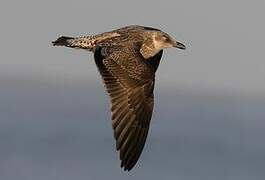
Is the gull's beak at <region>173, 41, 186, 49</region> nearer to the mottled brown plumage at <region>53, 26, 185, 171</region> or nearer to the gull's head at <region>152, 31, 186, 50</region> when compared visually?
the gull's head at <region>152, 31, 186, 50</region>

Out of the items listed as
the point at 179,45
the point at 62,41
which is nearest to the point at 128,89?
the point at 62,41

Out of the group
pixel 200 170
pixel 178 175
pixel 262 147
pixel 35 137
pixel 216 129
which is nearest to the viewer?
pixel 178 175

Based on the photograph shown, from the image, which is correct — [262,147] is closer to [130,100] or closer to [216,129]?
[216,129]

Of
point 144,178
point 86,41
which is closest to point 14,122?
point 144,178

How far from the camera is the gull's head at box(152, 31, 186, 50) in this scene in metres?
20.6

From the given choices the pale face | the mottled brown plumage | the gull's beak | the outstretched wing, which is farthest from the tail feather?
the gull's beak

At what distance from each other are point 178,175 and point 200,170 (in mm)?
6476

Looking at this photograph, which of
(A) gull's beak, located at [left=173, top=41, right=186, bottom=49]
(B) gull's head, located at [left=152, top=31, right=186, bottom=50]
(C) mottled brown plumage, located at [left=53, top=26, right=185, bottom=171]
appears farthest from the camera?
(A) gull's beak, located at [left=173, top=41, right=186, bottom=49]

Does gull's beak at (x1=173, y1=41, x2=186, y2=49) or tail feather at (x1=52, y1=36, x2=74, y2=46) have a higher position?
tail feather at (x1=52, y1=36, x2=74, y2=46)

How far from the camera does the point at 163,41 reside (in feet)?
68.4

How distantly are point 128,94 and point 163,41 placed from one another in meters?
1.95

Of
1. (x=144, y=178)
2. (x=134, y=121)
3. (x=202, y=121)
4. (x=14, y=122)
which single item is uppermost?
(x=134, y=121)

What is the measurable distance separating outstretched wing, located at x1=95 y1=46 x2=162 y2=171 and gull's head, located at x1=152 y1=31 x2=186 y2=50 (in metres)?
1.15

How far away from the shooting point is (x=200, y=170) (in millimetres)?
100938
